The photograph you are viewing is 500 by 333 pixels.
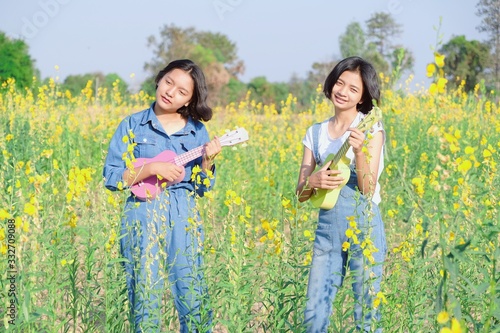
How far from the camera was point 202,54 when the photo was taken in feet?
114

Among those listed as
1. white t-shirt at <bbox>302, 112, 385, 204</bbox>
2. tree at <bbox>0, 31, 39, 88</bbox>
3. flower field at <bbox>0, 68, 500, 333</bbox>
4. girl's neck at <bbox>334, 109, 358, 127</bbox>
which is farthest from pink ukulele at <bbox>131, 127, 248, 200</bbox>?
tree at <bbox>0, 31, 39, 88</bbox>

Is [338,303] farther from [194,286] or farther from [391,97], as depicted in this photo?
[391,97]

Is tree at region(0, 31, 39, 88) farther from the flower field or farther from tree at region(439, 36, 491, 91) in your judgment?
the flower field

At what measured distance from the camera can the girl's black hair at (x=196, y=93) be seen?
111 inches

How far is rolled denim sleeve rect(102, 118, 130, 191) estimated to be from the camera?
104 inches

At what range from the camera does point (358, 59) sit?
2.62 metres

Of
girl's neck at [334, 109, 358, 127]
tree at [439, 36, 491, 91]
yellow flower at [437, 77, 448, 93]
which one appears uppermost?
tree at [439, 36, 491, 91]

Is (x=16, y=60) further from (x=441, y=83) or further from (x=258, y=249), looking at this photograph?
(x=441, y=83)

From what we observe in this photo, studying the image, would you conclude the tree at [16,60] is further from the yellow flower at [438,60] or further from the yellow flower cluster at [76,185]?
the yellow flower at [438,60]

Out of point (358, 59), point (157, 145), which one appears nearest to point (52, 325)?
point (157, 145)

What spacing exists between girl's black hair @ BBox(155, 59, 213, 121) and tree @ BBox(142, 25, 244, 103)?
794 centimetres

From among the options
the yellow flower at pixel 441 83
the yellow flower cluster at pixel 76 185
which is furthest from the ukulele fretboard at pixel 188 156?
the yellow flower at pixel 441 83

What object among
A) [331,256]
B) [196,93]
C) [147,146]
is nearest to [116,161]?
[147,146]

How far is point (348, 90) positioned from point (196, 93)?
659mm
